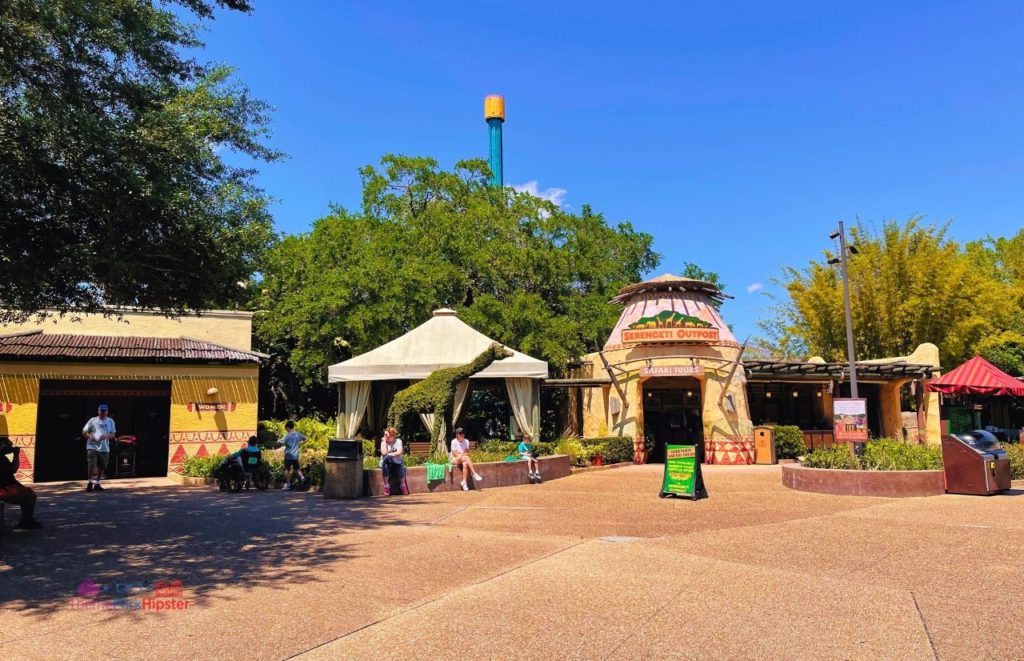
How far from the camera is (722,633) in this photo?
16.1 feet

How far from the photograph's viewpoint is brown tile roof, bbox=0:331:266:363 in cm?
1656

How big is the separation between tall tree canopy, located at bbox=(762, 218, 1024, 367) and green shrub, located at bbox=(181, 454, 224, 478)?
980 inches

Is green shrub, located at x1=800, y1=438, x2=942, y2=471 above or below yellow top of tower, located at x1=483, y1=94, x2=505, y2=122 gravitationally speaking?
below

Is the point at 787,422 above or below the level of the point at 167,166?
below

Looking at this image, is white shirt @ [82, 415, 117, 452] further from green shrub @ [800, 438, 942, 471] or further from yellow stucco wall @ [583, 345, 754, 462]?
yellow stucco wall @ [583, 345, 754, 462]

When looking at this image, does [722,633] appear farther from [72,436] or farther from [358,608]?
[72,436]

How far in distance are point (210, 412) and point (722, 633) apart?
53.6 feet

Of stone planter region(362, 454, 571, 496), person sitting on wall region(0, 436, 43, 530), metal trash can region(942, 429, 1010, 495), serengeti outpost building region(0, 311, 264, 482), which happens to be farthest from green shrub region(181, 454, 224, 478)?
metal trash can region(942, 429, 1010, 495)

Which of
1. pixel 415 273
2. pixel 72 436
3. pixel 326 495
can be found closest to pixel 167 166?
pixel 326 495

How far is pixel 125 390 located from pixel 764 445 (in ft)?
60.9

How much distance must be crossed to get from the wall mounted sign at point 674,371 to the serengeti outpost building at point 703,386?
3 cm

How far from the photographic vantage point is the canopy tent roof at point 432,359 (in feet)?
59.9

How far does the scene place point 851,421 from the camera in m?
14.0

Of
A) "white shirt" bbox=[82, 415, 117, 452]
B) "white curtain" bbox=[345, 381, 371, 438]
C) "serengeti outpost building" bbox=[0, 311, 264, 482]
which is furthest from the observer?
"white curtain" bbox=[345, 381, 371, 438]
